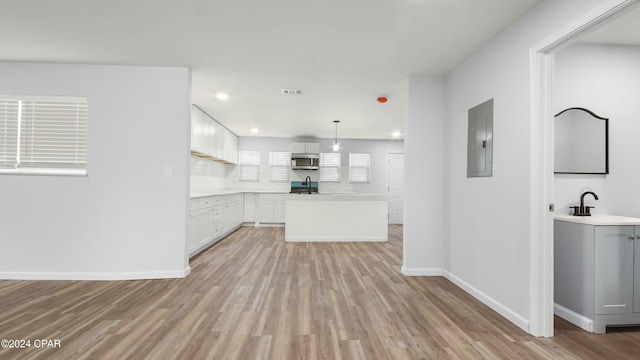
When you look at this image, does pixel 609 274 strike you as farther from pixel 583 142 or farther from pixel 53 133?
pixel 53 133

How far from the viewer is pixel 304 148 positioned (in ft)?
26.5

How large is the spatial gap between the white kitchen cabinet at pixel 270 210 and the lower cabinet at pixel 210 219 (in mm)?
780

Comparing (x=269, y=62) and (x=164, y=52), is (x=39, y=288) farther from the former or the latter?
(x=269, y=62)

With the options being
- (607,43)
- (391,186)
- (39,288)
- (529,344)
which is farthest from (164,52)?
(391,186)

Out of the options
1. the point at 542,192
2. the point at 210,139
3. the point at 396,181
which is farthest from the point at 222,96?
the point at 396,181

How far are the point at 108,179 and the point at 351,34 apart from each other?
10.5 ft

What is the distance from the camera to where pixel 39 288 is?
3129 mm

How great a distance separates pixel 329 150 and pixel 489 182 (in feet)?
19.6

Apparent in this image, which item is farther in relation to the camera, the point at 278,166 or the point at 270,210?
the point at 278,166

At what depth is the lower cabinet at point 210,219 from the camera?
4.42 meters

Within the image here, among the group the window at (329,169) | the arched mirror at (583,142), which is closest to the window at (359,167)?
the window at (329,169)

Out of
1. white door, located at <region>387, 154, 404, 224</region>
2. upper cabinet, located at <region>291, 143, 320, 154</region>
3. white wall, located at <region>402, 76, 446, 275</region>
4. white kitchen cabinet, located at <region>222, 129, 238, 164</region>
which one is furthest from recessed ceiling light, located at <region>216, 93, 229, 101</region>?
white door, located at <region>387, 154, 404, 224</region>

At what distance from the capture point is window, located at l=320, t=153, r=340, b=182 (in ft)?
28.2

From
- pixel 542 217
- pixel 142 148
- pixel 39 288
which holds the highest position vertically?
pixel 142 148
